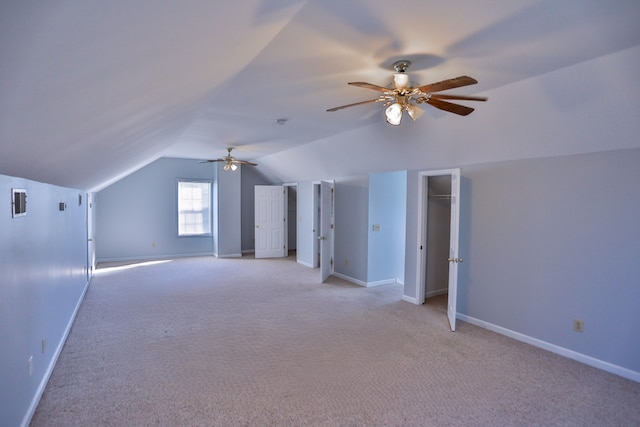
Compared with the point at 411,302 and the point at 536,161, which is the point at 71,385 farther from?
the point at 536,161

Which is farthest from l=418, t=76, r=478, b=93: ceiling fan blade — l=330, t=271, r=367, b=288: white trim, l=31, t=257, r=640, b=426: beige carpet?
l=330, t=271, r=367, b=288: white trim

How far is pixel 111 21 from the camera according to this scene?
1.08 metres

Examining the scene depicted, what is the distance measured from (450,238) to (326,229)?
2757 mm

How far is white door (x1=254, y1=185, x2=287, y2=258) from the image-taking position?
30.8 ft

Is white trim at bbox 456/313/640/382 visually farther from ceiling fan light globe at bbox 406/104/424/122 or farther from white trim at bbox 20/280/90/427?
white trim at bbox 20/280/90/427

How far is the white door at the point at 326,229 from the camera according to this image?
22.2ft

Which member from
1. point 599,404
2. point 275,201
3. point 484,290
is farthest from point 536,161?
point 275,201

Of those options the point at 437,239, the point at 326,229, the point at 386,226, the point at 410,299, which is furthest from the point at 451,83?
the point at 326,229

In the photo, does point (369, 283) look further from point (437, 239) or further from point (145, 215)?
point (145, 215)

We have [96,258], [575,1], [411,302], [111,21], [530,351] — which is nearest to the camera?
[111,21]

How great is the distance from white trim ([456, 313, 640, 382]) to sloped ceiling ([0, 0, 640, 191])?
206 cm

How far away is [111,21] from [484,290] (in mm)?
4559

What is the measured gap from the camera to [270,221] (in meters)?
9.48

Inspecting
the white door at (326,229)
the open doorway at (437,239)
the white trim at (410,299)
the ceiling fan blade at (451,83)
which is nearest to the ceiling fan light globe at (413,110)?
the ceiling fan blade at (451,83)
